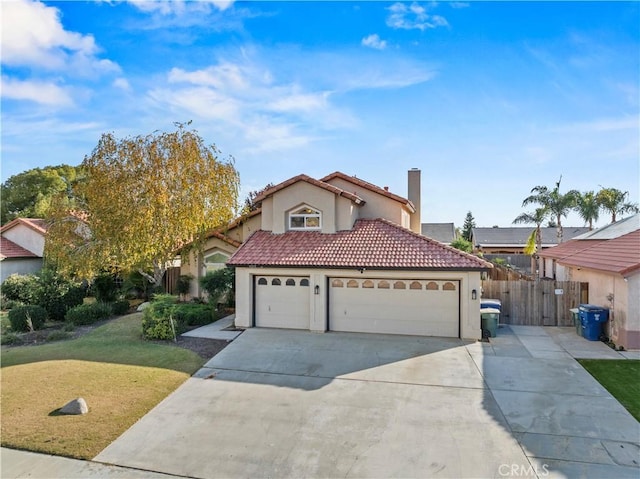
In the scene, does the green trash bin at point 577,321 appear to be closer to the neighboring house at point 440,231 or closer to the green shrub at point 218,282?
the green shrub at point 218,282

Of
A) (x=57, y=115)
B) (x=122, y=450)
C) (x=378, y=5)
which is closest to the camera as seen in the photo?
(x=122, y=450)

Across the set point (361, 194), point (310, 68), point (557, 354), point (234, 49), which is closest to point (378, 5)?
point (310, 68)

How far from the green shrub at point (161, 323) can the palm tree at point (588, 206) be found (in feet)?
119

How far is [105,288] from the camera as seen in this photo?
21219 millimetres

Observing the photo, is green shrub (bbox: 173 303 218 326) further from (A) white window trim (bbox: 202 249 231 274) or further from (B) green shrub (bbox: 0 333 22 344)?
(B) green shrub (bbox: 0 333 22 344)

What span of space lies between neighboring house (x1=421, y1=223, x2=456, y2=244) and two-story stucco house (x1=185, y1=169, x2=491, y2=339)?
33.6 meters

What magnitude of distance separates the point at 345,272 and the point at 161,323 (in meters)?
7.24

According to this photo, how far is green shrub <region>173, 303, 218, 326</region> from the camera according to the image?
51.8ft

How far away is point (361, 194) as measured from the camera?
1855 centimetres

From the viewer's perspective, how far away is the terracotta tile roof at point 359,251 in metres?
13.7

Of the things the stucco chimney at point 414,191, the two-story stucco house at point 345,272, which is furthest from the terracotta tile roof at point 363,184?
the stucco chimney at point 414,191

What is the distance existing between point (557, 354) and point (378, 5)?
12069mm

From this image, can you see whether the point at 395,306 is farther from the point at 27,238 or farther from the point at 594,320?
the point at 27,238

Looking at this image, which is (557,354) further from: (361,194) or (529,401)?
(361,194)
